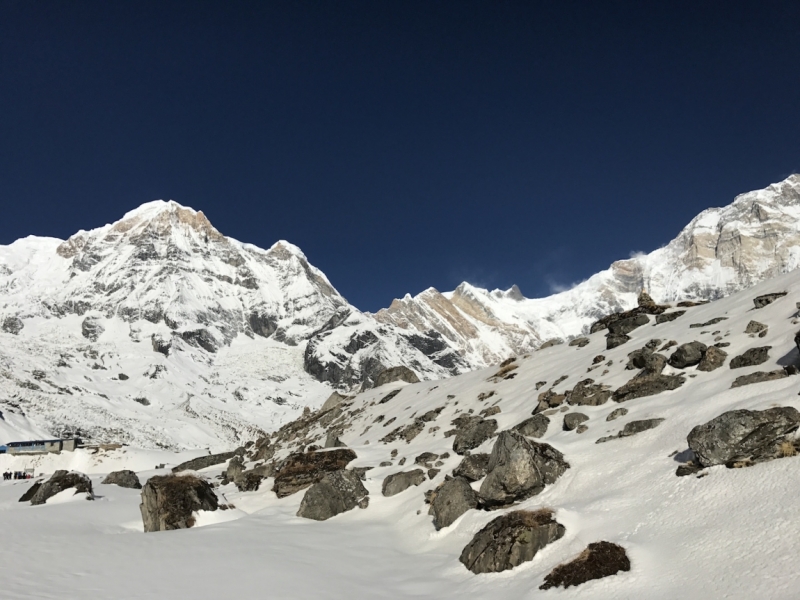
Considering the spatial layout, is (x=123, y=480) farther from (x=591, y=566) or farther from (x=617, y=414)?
(x=591, y=566)

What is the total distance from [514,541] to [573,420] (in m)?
10.4

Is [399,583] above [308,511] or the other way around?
the other way around

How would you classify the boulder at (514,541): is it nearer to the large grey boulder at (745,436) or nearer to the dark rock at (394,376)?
the large grey boulder at (745,436)

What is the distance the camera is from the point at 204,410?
159m

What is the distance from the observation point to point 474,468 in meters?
20.9

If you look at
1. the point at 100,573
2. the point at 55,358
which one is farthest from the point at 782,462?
the point at 55,358

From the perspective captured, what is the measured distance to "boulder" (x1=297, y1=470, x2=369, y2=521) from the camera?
23.1m

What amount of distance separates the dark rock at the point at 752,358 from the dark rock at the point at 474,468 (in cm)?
1144

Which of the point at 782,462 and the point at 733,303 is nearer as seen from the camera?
the point at 782,462

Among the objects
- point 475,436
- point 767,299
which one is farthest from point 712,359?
point 475,436

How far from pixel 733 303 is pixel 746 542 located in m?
26.0

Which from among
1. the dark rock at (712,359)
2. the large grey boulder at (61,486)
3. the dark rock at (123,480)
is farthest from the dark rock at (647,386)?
the dark rock at (123,480)

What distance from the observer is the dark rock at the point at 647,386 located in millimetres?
21802

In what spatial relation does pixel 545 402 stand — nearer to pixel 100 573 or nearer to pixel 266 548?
pixel 266 548
